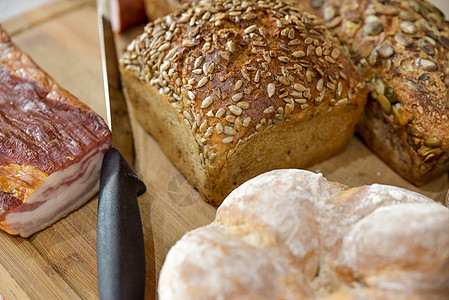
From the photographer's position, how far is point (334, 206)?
71.7 inches

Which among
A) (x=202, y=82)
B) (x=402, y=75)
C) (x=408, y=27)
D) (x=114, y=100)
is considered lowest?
(x=402, y=75)

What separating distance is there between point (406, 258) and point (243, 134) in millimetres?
929

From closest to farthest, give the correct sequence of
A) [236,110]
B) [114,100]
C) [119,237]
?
[119,237] → [236,110] → [114,100]

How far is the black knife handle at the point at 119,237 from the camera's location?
6.05 feet

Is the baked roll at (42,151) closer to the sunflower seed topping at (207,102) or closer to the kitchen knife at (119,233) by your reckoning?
the kitchen knife at (119,233)

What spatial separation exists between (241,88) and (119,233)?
0.89m

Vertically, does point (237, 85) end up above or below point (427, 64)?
above

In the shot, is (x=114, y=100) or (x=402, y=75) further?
(x=114, y=100)

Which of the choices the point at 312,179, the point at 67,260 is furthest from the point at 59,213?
the point at 312,179

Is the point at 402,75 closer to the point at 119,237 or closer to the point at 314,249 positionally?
the point at 314,249

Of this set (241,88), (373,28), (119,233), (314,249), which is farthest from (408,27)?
(119,233)

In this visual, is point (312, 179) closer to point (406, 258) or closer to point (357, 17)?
point (406, 258)

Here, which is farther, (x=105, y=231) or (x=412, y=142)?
(x=412, y=142)

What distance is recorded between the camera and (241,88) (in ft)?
7.23
